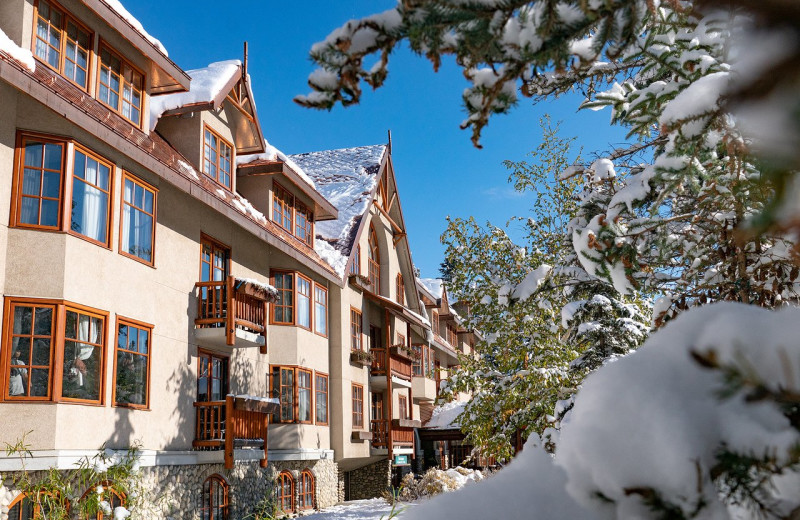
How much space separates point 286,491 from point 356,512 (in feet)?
6.62

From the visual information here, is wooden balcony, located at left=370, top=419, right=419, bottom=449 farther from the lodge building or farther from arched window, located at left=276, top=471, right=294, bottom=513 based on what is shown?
arched window, located at left=276, top=471, right=294, bottom=513

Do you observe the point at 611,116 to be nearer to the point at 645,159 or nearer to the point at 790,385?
the point at 645,159

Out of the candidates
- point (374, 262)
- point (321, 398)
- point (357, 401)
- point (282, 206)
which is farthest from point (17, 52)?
point (374, 262)

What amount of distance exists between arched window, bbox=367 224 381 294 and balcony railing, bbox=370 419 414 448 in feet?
16.3

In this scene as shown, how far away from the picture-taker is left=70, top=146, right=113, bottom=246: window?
1152cm

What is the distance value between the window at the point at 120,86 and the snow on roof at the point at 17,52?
1954mm

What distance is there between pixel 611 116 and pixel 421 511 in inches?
205

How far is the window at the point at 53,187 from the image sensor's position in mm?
10914

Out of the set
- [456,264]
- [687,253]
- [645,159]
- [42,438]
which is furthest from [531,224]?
[42,438]

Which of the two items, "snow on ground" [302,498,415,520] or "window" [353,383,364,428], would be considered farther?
"window" [353,383,364,428]

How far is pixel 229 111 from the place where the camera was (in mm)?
17688

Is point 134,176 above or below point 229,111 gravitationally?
below

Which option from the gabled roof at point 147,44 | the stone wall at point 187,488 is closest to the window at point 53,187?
the gabled roof at point 147,44

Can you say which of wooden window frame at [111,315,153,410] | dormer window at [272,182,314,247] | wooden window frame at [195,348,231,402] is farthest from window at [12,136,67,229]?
dormer window at [272,182,314,247]
